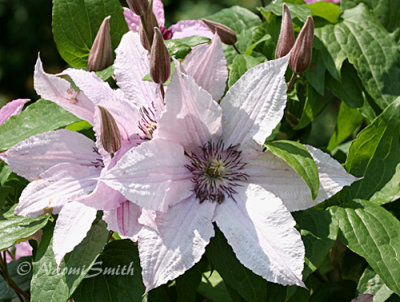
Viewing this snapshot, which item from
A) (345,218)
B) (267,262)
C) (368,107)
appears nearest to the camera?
(267,262)

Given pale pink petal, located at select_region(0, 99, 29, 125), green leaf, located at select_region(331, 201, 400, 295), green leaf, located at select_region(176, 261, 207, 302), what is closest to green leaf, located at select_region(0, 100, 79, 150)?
pale pink petal, located at select_region(0, 99, 29, 125)

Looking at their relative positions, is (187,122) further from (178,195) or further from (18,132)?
(18,132)

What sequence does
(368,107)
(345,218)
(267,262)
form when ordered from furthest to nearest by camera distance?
(368,107), (345,218), (267,262)

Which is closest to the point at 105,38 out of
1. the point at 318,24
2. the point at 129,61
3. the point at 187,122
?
the point at 129,61

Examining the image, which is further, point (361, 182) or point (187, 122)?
point (361, 182)

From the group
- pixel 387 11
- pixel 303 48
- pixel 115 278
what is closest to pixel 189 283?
pixel 115 278

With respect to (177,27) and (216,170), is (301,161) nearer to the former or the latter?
(216,170)
